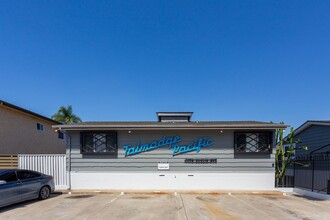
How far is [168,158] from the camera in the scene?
423 inches

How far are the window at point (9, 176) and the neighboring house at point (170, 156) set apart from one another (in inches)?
123

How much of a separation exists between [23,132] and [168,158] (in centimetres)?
1045

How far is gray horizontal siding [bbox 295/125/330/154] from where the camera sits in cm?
1329

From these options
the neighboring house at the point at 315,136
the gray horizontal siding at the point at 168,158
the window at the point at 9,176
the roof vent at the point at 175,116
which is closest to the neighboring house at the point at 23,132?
the gray horizontal siding at the point at 168,158

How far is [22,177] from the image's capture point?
7.98 m

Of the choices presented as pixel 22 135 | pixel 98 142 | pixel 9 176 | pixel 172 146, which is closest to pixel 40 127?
pixel 22 135

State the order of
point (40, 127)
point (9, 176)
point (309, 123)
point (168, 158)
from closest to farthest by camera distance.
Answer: point (9, 176) → point (168, 158) → point (309, 123) → point (40, 127)

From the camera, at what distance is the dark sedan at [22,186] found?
7.13m

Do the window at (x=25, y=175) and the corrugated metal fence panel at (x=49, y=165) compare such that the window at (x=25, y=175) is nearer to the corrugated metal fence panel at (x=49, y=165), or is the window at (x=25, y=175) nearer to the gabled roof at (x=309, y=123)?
the corrugated metal fence panel at (x=49, y=165)

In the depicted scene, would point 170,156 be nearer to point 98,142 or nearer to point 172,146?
point 172,146

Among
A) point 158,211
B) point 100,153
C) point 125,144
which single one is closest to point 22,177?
point 100,153

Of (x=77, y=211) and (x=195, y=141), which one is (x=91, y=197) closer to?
(x=77, y=211)

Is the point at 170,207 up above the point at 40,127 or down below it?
below

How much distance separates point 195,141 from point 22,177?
24.8 feet
